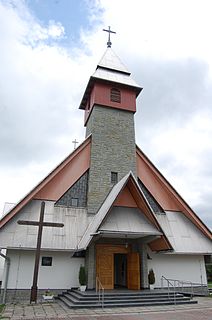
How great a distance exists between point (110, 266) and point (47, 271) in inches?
124

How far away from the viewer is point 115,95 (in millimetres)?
18625

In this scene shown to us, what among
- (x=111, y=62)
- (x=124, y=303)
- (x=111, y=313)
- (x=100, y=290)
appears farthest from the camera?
(x=111, y=62)

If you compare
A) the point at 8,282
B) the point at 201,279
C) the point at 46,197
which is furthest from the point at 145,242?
the point at 8,282

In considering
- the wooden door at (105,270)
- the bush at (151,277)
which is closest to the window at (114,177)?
the wooden door at (105,270)

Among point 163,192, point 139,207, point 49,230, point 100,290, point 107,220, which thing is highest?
point 163,192

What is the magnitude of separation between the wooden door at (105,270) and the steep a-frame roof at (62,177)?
392cm

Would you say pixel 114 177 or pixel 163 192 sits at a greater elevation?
pixel 114 177

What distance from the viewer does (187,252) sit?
1495 centimetres

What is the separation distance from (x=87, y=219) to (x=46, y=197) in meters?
2.48

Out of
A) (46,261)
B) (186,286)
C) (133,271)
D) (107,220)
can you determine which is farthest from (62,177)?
(186,286)

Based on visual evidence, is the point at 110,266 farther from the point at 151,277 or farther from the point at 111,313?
the point at 111,313

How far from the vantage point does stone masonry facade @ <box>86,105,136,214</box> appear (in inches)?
618

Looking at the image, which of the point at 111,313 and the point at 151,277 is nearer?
the point at 111,313

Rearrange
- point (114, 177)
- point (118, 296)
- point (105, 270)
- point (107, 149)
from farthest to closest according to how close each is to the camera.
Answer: point (107, 149) → point (114, 177) → point (105, 270) → point (118, 296)
